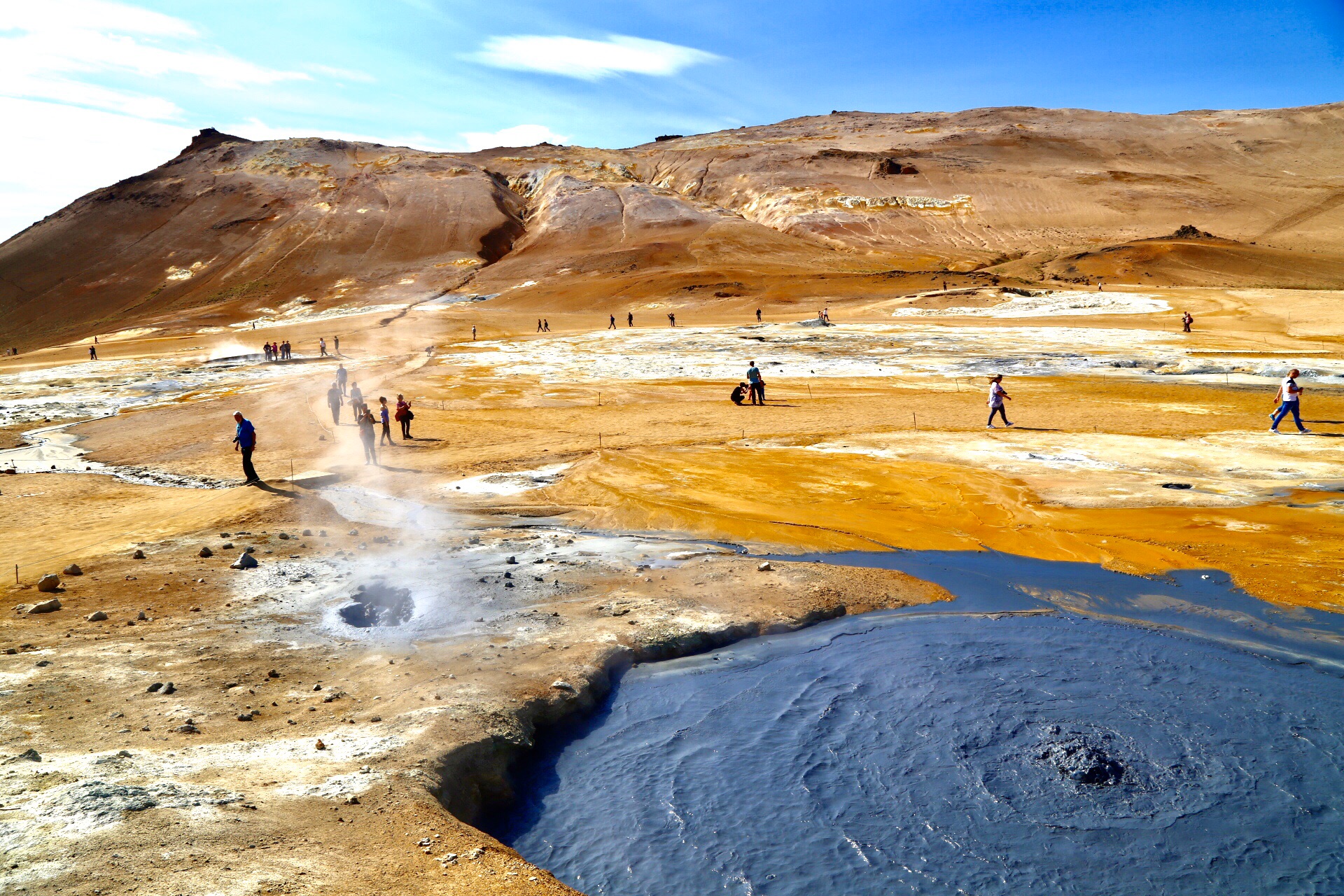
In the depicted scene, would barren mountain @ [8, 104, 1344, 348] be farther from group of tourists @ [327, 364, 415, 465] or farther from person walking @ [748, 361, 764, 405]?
group of tourists @ [327, 364, 415, 465]

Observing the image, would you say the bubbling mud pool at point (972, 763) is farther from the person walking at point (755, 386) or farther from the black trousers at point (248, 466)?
the person walking at point (755, 386)

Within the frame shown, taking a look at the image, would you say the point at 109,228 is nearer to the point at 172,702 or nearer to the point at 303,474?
the point at 303,474

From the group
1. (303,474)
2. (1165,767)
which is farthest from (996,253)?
(1165,767)

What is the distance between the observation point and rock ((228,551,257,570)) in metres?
13.7

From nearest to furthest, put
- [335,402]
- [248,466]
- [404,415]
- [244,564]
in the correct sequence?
[244,564] < [248,466] < [404,415] < [335,402]

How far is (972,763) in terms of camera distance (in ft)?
27.7

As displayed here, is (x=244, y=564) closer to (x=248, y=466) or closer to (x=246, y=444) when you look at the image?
(x=248, y=466)

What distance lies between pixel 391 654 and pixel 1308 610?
38.8 ft

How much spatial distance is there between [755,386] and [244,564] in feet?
60.0

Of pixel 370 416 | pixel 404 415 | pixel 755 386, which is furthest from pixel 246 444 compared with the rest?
pixel 755 386

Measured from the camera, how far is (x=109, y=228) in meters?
103

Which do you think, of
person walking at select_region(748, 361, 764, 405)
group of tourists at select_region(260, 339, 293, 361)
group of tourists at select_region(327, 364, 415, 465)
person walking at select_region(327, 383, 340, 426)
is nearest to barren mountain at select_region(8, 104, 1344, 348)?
group of tourists at select_region(260, 339, 293, 361)

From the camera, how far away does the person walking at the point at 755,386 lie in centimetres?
2869

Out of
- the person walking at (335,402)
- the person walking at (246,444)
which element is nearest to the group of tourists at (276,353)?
the person walking at (335,402)
